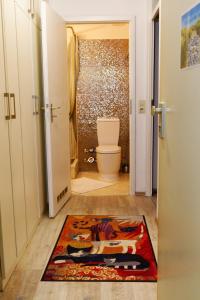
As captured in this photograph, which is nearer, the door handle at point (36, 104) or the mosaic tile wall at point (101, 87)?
the door handle at point (36, 104)

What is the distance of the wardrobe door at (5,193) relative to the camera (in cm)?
189

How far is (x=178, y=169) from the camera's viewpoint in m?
1.13

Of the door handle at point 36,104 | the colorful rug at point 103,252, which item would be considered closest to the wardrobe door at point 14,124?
the colorful rug at point 103,252

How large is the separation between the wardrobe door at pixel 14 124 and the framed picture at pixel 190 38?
1.32m

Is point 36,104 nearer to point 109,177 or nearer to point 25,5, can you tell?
point 25,5

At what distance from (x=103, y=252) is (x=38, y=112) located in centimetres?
142

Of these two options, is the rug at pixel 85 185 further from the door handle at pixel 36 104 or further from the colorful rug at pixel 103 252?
the door handle at pixel 36 104

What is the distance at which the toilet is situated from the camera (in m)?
4.46

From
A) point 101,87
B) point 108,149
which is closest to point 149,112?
point 108,149

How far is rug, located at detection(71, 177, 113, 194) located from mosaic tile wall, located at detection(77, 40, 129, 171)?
0.72 meters

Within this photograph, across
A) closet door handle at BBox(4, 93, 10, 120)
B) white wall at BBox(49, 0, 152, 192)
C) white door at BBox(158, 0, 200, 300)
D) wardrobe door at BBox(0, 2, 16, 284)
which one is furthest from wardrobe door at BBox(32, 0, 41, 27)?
white door at BBox(158, 0, 200, 300)

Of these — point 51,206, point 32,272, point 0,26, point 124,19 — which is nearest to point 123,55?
point 124,19

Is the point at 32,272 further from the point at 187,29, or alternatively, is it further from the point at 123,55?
the point at 123,55

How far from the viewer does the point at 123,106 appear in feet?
16.2
